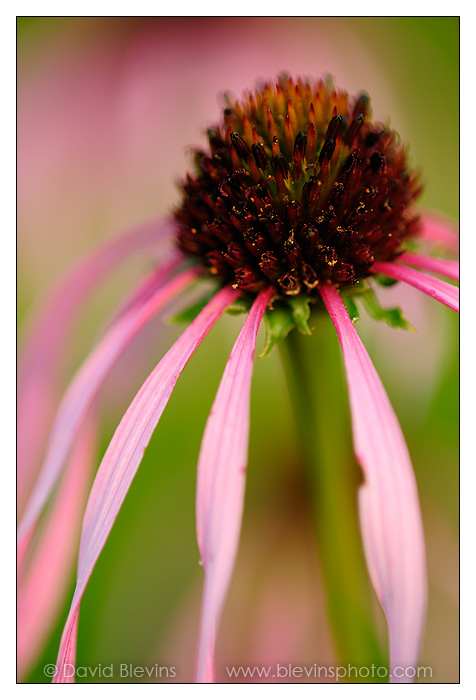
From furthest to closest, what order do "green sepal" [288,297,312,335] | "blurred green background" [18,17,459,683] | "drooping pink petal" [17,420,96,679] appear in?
"blurred green background" [18,17,459,683]
"drooping pink petal" [17,420,96,679]
"green sepal" [288,297,312,335]

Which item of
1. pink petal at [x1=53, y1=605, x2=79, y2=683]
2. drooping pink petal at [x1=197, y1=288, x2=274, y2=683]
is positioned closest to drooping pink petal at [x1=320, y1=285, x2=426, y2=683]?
drooping pink petal at [x1=197, y1=288, x2=274, y2=683]

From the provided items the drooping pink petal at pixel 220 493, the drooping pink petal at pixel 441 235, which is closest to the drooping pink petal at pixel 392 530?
the drooping pink petal at pixel 220 493

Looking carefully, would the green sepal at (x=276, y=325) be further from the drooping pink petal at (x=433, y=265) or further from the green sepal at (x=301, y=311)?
the drooping pink petal at (x=433, y=265)

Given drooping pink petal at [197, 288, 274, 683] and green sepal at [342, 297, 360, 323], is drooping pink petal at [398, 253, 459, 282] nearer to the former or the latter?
green sepal at [342, 297, 360, 323]

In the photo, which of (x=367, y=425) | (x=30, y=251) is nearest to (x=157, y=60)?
(x=30, y=251)

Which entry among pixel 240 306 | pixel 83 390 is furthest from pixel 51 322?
pixel 240 306
